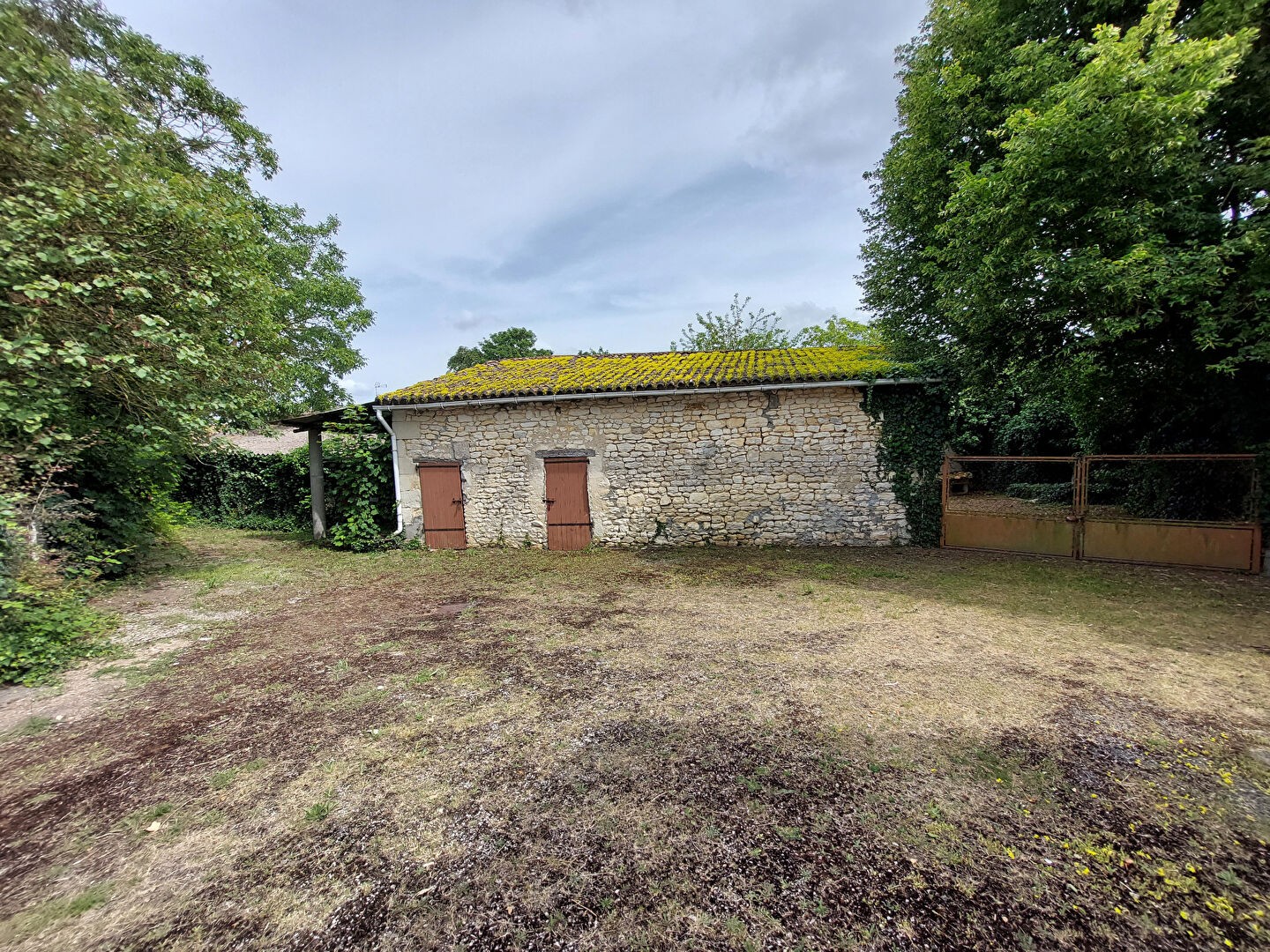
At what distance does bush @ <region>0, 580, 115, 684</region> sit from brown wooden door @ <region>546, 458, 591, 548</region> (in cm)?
615

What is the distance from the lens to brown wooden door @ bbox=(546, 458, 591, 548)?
952 cm

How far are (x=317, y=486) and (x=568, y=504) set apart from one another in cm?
624

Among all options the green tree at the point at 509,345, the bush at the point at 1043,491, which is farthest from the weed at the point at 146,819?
the green tree at the point at 509,345

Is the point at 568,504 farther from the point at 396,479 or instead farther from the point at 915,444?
the point at 915,444

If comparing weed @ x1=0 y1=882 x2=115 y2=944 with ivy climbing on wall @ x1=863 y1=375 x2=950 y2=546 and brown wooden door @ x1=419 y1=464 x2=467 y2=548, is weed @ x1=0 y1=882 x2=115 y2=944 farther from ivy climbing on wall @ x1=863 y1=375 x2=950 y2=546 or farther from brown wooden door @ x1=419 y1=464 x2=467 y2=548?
ivy climbing on wall @ x1=863 y1=375 x2=950 y2=546

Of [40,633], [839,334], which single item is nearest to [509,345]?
[839,334]

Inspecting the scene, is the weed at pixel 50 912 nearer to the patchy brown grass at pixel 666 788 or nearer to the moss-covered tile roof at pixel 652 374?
the patchy brown grass at pixel 666 788

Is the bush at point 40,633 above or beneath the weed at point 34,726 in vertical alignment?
above

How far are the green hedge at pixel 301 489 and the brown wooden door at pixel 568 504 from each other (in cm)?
353

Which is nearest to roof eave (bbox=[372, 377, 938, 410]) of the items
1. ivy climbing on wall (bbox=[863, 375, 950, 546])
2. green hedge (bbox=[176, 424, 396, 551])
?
ivy climbing on wall (bbox=[863, 375, 950, 546])

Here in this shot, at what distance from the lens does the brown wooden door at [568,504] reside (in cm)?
952

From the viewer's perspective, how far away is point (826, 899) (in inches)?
78.8

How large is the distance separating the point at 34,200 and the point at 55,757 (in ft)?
17.5

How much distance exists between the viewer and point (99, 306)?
5.44 meters
